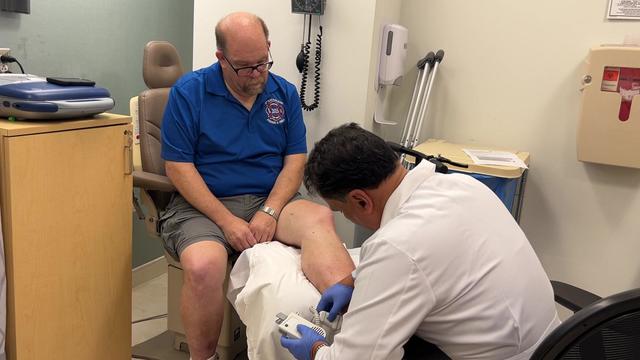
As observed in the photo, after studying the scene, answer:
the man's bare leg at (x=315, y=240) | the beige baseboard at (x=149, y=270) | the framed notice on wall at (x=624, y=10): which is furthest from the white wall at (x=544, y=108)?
the beige baseboard at (x=149, y=270)

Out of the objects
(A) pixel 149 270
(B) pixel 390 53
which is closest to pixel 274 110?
(B) pixel 390 53

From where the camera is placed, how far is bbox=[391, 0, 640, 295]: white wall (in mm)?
2186

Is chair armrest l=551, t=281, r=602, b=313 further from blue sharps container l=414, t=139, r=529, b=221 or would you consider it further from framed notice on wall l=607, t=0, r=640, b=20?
framed notice on wall l=607, t=0, r=640, b=20

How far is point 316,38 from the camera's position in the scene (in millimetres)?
2229

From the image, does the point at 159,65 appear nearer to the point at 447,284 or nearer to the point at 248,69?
the point at 248,69

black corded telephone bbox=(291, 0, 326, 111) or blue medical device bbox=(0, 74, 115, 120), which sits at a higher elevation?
black corded telephone bbox=(291, 0, 326, 111)

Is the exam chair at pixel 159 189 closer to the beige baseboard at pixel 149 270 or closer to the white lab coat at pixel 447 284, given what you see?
the beige baseboard at pixel 149 270

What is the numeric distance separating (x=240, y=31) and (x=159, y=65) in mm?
515

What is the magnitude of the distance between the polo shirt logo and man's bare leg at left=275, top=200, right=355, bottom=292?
0.31 m

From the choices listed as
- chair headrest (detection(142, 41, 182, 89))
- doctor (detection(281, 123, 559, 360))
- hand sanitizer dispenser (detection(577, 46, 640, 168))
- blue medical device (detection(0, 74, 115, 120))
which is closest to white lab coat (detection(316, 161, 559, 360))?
doctor (detection(281, 123, 559, 360))

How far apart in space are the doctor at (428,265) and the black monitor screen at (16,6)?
1.47 meters

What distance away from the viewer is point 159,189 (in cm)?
191

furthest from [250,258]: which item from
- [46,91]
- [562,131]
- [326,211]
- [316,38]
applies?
[562,131]

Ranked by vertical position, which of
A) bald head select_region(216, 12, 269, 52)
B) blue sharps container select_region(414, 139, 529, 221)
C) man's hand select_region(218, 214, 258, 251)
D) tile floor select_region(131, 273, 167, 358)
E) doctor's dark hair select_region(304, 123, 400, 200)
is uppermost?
bald head select_region(216, 12, 269, 52)
